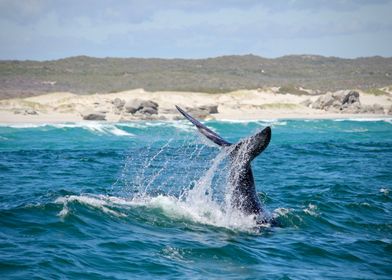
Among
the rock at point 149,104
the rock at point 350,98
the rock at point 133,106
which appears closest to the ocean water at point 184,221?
the rock at point 133,106

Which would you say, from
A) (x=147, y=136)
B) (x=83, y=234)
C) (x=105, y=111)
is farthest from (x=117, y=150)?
(x=105, y=111)

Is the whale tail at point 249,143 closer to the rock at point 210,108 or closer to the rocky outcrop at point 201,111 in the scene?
the rocky outcrop at point 201,111

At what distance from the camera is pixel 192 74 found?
370ft

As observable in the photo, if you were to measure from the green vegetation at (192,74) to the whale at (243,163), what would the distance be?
5540 cm

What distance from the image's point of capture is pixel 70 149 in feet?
88.8

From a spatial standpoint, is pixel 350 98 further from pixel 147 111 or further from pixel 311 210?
pixel 311 210

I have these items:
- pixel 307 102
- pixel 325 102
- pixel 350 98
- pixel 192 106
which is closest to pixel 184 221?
pixel 192 106

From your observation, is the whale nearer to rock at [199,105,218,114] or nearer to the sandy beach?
the sandy beach

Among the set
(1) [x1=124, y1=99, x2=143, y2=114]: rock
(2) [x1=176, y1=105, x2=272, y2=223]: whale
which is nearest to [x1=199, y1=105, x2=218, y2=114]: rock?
(1) [x1=124, y1=99, x2=143, y2=114]: rock

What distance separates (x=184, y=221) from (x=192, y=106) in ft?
135

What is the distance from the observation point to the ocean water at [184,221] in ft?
29.6

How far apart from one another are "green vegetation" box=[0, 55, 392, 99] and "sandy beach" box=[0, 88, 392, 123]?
635 centimetres

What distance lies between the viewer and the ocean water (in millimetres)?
9008

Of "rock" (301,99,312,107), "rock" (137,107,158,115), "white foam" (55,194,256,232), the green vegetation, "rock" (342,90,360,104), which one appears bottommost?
"white foam" (55,194,256,232)
